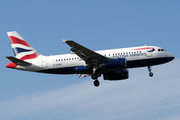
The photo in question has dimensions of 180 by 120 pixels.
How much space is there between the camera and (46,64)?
45.8 meters

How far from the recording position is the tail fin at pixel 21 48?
48250 millimetres

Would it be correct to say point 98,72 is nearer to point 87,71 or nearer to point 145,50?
point 87,71

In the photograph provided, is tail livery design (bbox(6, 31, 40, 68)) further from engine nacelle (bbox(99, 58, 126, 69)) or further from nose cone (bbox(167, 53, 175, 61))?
nose cone (bbox(167, 53, 175, 61))

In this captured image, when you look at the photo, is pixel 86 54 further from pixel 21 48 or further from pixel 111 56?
pixel 21 48

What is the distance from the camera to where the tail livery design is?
4819 centimetres

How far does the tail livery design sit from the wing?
8.86 metres

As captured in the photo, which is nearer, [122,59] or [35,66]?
[122,59]

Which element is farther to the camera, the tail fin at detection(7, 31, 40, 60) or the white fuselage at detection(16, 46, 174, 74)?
the tail fin at detection(7, 31, 40, 60)

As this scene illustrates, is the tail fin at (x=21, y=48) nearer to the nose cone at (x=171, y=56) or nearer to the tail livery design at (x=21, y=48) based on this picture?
the tail livery design at (x=21, y=48)

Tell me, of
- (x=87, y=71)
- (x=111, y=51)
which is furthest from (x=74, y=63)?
(x=111, y=51)

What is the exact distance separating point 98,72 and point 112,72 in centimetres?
349

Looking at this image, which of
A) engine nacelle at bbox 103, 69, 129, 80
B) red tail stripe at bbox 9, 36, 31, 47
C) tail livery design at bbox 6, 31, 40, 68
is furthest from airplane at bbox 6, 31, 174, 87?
red tail stripe at bbox 9, 36, 31, 47

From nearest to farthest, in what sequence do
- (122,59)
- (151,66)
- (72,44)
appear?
(72,44) < (122,59) < (151,66)

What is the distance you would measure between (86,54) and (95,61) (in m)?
1.83
